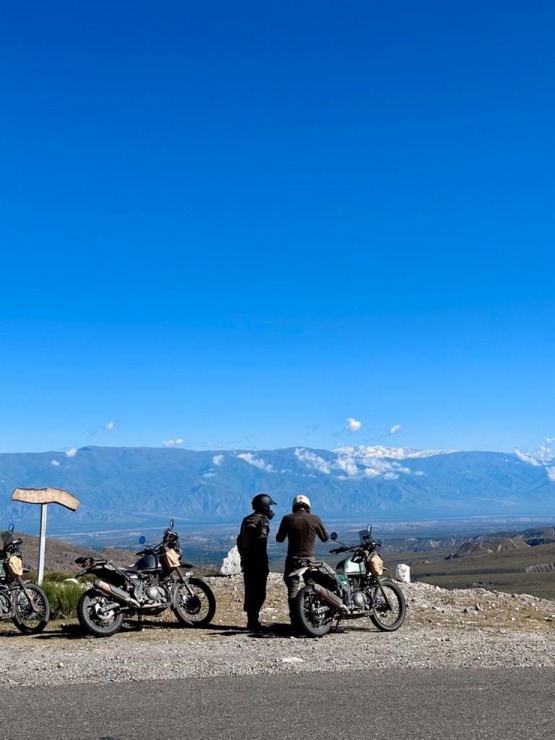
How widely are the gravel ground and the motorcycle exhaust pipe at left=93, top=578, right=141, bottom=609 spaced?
52 cm

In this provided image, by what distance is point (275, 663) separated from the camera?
10086mm

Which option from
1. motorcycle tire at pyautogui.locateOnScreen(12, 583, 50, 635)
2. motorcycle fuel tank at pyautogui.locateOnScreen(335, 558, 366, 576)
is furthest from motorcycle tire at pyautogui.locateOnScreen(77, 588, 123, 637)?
motorcycle fuel tank at pyautogui.locateOnScreen(335, 558, 366, 576)

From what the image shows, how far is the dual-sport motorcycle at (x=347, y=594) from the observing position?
12406mm

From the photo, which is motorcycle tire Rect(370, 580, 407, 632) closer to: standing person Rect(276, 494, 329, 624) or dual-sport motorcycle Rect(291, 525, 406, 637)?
dual-sport motorcycle Rect(291, 525, 406, 637)

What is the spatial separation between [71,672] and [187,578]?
4550mm

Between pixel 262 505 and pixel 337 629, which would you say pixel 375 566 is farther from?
pixel 262 505

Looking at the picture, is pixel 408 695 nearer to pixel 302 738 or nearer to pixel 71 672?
pixel 302 738

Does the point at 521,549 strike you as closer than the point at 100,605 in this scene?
No

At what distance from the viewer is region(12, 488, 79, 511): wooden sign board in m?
17.5

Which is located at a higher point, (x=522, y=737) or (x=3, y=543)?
(x=3, y=543)

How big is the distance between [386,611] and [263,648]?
9.95 ft

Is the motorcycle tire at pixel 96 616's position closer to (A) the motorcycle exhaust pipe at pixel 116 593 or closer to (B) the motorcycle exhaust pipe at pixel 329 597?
(A) the motorcycle exhaust pipe at pixel 116 593

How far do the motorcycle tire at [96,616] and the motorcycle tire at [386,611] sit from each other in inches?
167

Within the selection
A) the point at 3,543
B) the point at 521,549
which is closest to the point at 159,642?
the point at 3,543
